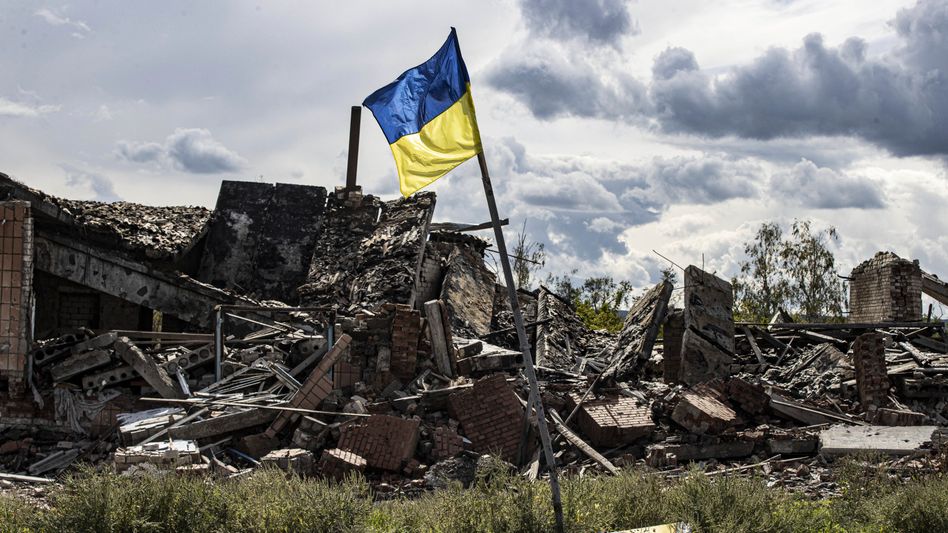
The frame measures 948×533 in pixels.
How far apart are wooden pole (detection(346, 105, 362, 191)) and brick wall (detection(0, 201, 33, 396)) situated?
8.28 metres

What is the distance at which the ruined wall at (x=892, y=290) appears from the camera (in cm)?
1986

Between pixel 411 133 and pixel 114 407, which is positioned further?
pixel 114 407

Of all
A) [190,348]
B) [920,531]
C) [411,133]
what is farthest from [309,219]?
[920,531]

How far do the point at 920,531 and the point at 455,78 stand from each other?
5524mm

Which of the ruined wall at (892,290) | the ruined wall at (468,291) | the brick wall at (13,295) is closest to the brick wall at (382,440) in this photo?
the brick wall at (13,295)

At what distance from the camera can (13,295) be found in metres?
12.2

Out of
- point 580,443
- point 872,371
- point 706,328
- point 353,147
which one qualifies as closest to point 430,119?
point 580,443

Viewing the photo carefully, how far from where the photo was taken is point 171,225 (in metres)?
17.7

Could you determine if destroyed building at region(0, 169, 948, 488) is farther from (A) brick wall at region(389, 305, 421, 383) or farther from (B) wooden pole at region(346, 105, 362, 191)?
(B) wooden pole at region(346, 105, 362, 191)

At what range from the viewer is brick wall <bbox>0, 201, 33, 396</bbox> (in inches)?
481

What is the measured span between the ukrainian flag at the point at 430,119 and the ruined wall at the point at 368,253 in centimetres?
812

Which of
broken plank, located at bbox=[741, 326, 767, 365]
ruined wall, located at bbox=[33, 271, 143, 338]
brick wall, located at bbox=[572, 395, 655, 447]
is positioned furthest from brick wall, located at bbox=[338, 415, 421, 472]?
ruined wall, located at bbox=[33, 271, 143, 338]

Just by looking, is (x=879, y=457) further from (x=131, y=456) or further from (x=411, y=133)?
(x=131, y=456)

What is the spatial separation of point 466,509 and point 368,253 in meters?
10.3
